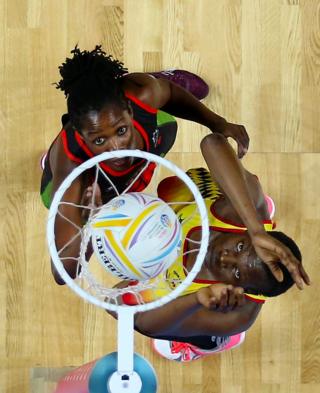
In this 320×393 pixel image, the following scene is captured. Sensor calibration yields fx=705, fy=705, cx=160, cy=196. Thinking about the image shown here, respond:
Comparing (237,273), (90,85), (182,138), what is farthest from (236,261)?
(182,138)

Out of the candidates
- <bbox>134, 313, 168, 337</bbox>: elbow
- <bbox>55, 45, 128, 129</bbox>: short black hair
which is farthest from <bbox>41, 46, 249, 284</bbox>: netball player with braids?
<bbox>134, 313, 168, 337</bbox>: elbow

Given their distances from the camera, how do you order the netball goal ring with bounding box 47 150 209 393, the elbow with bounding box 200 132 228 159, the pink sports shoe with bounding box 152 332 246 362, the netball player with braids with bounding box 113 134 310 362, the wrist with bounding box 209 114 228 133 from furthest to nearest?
the pink sports shoe with bounding box 152 332 246 362
the wrist with bounding box 209 114 228 133
the elbow with bounding box 200 132 228 159
the netball player with braids with bounding box 113 134 310 362
the netball goal ring with bounding box 47 150 209 393

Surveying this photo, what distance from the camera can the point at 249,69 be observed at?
170cm

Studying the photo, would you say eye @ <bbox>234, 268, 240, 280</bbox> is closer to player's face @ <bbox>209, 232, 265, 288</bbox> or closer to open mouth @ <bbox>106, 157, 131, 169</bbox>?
player's face @ <bbox>209, 232, 265, 288</bbox>

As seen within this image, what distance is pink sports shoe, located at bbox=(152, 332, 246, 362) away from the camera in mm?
1547

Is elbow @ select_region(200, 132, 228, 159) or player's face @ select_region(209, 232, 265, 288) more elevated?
elbow @ select_region(200, 132, 228, 159)

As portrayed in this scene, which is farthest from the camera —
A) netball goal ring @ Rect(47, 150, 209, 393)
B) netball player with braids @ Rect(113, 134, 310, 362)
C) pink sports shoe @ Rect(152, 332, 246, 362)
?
pink sports shoe @ Rect(152, 332, 246, 362)

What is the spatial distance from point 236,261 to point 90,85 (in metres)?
0.38

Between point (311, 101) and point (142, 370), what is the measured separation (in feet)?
3.03

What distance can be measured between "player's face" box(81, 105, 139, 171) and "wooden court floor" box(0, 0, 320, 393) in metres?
0.49

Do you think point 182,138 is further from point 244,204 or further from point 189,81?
point 244,204

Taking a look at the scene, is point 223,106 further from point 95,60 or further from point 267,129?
point 95,60

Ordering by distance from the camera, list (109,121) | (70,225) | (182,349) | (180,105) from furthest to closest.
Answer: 1. (182,349)
2. (180,105)
3. (70,225)
4. (109,121)

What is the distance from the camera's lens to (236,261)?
1.18m
